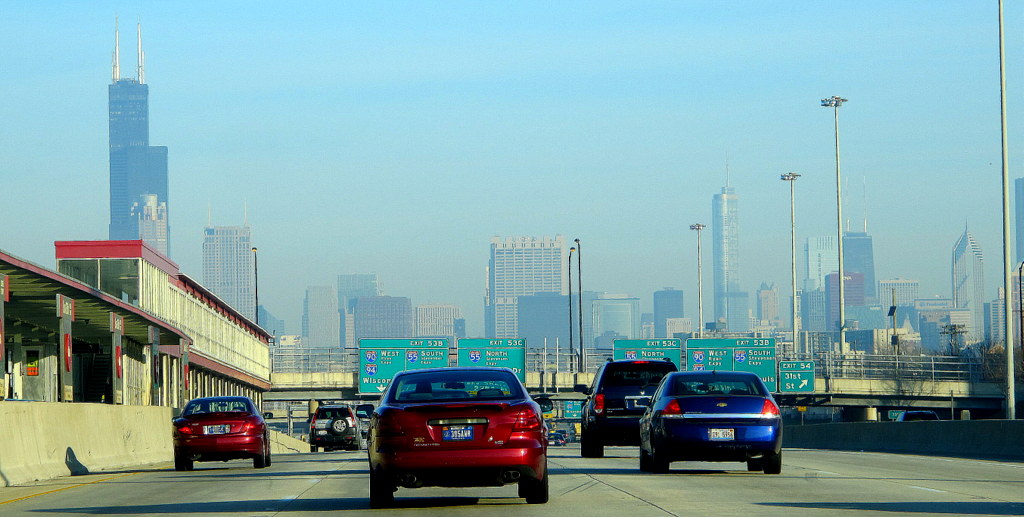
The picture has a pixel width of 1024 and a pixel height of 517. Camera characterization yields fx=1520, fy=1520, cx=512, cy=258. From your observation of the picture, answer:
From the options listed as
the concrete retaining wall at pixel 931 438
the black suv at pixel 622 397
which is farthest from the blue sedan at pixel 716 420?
the concrete retaining wall at pixel 931 438

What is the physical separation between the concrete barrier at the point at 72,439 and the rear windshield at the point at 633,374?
30.6ft

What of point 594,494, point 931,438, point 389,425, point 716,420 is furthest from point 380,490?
point 931,438

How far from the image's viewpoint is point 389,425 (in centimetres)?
1484

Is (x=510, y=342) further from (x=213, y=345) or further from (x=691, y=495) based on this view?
(x=691, y=495)

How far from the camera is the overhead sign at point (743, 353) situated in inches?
2689

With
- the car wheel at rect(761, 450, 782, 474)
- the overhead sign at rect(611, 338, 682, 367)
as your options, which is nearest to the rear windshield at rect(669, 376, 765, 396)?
the car wheel at rect(761, 450, 782, 474)

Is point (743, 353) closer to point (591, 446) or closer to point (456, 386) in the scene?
point (591, 446)

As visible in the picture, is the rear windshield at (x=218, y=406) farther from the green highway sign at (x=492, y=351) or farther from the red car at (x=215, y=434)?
the green highway sign at (x=492, y=351)

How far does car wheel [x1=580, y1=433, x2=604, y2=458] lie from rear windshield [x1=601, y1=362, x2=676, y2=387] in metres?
1.32

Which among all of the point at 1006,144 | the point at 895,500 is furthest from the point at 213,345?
the point at 895,500

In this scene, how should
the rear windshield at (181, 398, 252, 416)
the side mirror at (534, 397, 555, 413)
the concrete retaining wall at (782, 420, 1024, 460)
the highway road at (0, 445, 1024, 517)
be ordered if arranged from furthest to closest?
the concrete retaining wall at (782, 420, 1024, 460), the rear windshield at (181, 398, 252, 416), the side mirror at (534, 397, 555, 413), the highway road at (0, 445, 1024, 517)

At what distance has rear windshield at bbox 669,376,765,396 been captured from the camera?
827 inches

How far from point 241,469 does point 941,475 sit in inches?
497

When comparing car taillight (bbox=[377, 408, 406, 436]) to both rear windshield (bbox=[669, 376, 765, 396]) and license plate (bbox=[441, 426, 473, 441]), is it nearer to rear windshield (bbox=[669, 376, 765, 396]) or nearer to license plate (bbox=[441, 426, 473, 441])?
license plate (bbox=[441, 426, 473, 441])
